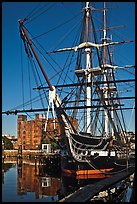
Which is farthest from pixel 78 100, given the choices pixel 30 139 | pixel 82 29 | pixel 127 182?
pixel 30 139

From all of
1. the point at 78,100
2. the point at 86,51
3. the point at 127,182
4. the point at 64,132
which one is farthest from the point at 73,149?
the point at 86,51

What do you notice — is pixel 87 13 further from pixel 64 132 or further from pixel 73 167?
pixel 73 167

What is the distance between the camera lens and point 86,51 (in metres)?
31.2

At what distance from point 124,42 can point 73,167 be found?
46.9ft

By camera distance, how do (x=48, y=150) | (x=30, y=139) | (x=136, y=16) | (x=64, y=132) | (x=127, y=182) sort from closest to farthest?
1. (x=136, y=16)
2. (x=127, y=182)
3. (x=64, y=132)
4. (x=48, y=150)
5. (x=30, y=139)

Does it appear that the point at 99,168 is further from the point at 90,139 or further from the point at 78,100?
the point at 78,100

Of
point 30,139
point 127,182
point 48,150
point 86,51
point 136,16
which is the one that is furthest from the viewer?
point 30,139

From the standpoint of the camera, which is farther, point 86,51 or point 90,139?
point 86,51

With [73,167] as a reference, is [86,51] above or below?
above

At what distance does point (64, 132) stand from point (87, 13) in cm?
1419

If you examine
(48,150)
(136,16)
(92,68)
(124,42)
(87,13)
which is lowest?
(48,150)

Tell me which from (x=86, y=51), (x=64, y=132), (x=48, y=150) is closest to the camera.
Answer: (x=64, y=132)

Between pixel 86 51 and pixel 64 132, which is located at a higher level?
pixel 86 51

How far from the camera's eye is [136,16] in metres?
7.66
